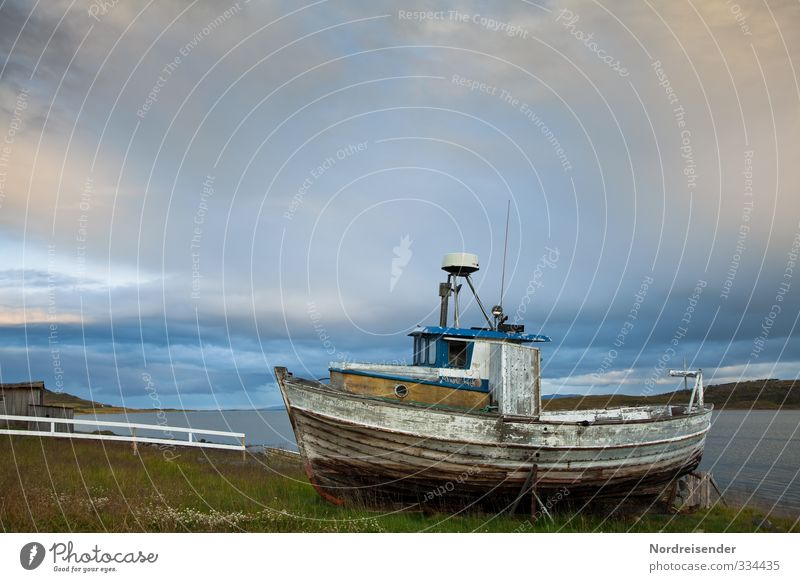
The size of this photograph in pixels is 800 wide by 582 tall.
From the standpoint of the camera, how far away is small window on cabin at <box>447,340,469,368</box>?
46.3ft

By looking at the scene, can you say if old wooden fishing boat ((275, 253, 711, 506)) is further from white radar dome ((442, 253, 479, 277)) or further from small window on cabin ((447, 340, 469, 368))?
white radar dome ((442, 253, 479, 277))

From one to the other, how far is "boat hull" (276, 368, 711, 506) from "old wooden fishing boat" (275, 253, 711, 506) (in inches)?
0.9

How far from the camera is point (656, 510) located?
52.1ft

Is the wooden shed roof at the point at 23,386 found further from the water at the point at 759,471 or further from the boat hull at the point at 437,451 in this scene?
the water at the point at 759,471

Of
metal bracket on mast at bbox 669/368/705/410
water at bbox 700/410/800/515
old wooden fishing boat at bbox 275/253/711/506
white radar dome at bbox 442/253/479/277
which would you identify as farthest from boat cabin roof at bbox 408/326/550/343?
water at bbox 700/410/800/515

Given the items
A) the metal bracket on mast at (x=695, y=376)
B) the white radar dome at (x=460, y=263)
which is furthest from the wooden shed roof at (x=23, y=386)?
the metal bracket on mast at (x=695, y=376)

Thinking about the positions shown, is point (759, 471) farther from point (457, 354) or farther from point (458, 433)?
point (458, 433)

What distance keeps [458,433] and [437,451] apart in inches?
22.2

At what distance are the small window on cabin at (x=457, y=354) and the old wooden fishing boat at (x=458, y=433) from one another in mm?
24

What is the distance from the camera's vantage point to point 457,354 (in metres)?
14.2

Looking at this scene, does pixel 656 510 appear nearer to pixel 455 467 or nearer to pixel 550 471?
pixel 550 471

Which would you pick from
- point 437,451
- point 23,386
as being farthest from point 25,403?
point 437,451

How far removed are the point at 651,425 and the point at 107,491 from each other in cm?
1191
